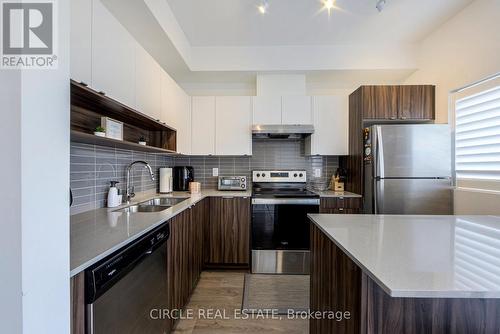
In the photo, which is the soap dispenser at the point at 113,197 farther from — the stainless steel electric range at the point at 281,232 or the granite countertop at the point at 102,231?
the stainless steel electric range at the point at 281,232

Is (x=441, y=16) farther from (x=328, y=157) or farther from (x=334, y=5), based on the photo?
(x=328, y=157)

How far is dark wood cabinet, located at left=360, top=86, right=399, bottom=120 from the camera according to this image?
2.54 m

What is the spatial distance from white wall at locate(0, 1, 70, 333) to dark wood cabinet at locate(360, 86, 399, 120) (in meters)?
2.64

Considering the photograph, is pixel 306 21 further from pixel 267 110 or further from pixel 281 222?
pixel 281 222

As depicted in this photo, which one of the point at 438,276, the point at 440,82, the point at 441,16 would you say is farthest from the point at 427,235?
the point at 441,16

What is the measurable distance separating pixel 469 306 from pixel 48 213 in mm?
1413

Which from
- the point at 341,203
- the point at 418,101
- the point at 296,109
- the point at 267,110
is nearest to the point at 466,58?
the point at 418,101

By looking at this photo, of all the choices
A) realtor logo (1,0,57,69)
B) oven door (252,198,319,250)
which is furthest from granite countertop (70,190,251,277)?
oven door (252,198,319,250)

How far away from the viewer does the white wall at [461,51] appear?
1893 millimetres

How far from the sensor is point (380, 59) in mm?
2805

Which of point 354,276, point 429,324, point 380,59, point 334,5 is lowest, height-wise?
point 429,324

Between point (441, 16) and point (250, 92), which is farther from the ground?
point (441, 16)

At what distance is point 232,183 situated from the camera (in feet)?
10.0

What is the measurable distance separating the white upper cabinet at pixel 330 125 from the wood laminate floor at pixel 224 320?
6.10ft
